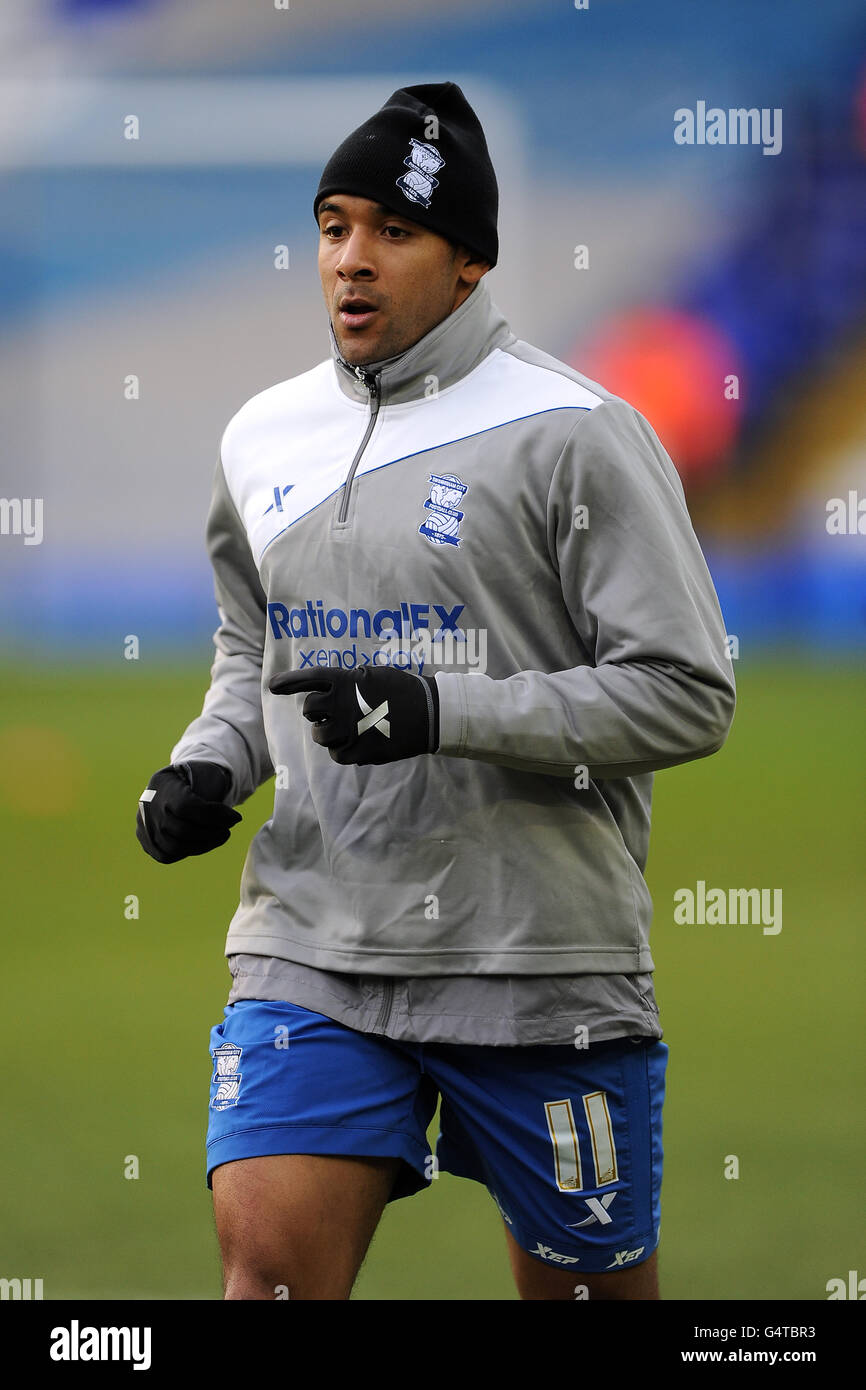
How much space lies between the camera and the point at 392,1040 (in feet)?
6.31

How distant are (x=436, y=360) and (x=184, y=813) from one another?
61 centimetres

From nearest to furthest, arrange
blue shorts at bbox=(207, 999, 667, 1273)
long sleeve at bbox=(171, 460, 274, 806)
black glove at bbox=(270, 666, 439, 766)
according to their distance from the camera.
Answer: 1. black glove at bbox=(270, 666, 439, 766)
2. blue shorts at bbox=(207, 999, 667, 1273)
3. long sleeve at bbox=(171, 460, 274, 806)

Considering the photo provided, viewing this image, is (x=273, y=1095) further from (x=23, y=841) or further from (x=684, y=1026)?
(x=23, y=841)

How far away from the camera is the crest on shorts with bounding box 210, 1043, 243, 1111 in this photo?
1.93m

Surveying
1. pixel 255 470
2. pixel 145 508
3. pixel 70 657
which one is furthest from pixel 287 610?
pixel 70 657

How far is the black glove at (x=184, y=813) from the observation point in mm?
2035

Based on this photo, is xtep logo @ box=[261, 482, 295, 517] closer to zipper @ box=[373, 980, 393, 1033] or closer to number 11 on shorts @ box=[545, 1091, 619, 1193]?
zipper @ box=[373, 980, 393, 1033]

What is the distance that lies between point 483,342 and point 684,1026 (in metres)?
3.47

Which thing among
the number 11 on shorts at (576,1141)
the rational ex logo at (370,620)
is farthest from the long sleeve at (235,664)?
the number 11 on shorts at (576,1141)

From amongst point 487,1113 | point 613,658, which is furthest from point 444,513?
point 487,1113

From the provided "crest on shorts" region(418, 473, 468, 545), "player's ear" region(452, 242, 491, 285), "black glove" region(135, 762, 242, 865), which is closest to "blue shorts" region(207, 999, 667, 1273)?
"black glove" region(135, 762, 242, 865)

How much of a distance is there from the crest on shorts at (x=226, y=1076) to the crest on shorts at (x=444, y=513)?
621 mm

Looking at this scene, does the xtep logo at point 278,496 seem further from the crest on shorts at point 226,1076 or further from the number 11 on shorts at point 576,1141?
the number 11 on shorts at point 576,1141

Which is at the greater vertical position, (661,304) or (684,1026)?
(661,304)
